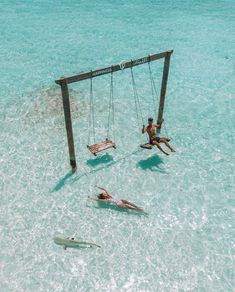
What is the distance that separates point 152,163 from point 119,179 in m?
1.75

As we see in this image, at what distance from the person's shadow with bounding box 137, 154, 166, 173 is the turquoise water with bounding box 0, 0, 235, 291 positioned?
4 centimetres

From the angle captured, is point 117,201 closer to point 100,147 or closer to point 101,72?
point 100,147

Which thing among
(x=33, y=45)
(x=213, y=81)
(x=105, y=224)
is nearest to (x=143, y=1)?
(x=33, y=45)

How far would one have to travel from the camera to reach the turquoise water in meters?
9.80

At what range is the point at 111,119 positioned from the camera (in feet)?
54.2

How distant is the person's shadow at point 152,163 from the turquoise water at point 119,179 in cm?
4

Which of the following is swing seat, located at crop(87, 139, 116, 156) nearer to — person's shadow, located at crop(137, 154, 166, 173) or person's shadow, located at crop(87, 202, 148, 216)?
person's shadow, located at crop(137, 154, 166, 173)

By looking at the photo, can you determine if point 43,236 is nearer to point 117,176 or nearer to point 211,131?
point 117,176

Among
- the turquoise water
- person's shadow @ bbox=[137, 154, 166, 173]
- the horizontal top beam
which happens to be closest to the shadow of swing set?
the horizontal top beam

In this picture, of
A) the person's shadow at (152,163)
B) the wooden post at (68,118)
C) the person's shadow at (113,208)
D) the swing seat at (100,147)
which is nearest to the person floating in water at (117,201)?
the person's shadow at (113,208)

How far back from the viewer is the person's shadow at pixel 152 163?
13.5 metres

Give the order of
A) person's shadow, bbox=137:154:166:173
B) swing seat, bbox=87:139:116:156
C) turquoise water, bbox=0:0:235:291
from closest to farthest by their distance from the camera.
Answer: turquoise water, bbox=0:0:235:291 → swing seat, bbox=87:139:116:156 → person's shadow, bbox=137:154:166:173

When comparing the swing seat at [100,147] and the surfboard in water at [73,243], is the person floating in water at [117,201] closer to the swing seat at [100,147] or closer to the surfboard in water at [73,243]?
the surfboard in water at [73,243]

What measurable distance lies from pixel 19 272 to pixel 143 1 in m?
33.4
